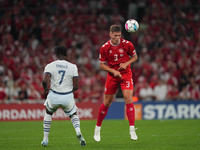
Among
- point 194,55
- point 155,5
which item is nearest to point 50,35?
point 155,5

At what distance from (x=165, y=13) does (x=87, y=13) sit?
4515mm

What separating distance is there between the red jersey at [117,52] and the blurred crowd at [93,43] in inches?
374

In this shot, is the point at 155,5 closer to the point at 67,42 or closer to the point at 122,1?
the point at 122,1

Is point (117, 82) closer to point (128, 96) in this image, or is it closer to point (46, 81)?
point (128, 96)

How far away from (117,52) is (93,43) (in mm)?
13233

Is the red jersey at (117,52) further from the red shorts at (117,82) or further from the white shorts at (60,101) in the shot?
the white shorts at (60,101)

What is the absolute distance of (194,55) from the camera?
826 inches

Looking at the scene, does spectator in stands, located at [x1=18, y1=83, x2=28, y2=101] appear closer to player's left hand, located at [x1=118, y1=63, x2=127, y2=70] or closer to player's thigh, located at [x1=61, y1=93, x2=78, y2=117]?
player's left hand, located at [x1=118, y1=63, x2=127, y2=70]

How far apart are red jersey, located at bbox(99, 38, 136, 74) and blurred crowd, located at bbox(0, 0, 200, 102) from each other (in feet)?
31.1

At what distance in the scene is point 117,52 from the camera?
9797 mm

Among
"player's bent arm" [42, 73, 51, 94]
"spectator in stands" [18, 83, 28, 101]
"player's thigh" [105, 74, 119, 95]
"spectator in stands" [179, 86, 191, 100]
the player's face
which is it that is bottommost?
"spectator in stands" [179, 86, 191, 100]

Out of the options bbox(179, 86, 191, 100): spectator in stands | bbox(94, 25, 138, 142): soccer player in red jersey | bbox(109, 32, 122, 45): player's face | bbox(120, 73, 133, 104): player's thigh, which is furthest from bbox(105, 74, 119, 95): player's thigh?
bbox(179, 86, 191, 100): spectator in stands

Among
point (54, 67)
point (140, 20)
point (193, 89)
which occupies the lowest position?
point (193, 89)

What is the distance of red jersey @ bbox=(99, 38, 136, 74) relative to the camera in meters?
9.80
